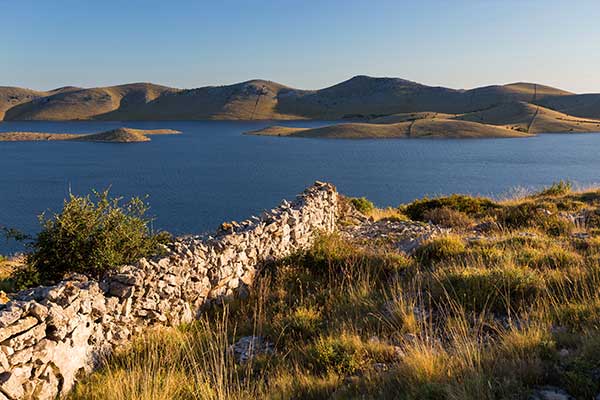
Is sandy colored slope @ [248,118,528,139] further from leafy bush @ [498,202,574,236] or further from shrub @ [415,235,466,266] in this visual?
shrub @ [415,235,466,266]

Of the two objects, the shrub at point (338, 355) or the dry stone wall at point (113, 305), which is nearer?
the dry stone wall at point (113, 305)

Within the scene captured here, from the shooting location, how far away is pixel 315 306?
21.3 feet

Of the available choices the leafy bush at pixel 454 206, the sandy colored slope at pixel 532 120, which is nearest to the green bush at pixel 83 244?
the leafy bush at pixel 454 206

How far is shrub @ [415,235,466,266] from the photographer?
8.63 m

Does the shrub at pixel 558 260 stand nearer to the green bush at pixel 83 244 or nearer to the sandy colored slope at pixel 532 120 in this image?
the green bush at pixel 83 244

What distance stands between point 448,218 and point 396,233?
382 centimetres

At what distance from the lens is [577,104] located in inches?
6019

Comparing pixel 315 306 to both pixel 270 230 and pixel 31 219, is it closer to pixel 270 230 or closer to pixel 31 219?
pixel 270 230

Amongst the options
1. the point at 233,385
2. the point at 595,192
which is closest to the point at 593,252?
the point at 233,385

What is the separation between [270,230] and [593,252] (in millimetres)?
5829

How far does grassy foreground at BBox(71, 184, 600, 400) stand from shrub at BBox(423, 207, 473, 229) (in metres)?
4.72

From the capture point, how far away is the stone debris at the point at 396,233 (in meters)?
10.4

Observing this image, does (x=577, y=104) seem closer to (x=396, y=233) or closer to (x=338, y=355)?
(x=396, y=233)

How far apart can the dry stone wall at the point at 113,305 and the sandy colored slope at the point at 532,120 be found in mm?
108999
